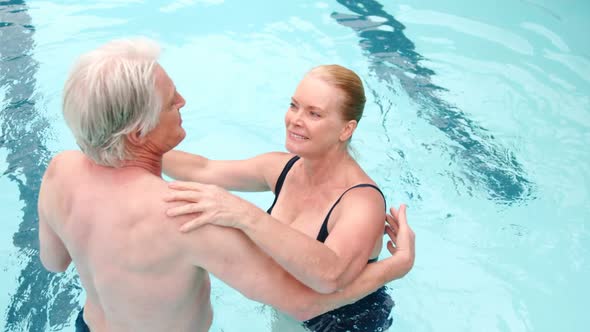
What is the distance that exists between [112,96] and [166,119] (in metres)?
0.26

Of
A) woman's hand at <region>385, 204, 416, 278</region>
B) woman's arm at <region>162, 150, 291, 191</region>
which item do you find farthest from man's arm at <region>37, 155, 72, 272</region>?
woman's hand at <region>385, 204, 416, 278</region>

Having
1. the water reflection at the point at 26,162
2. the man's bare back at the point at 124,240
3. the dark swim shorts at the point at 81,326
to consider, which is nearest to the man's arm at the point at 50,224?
the man's bare back at the point at 124,240

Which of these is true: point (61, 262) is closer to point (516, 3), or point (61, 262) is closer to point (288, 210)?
point (288, 210)

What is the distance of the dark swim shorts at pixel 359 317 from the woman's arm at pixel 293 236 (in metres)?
0.49

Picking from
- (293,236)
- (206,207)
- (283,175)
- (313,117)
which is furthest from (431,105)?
(206,207)

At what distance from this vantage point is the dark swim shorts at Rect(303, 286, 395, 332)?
9.86 feet

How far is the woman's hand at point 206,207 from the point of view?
210 centimetres

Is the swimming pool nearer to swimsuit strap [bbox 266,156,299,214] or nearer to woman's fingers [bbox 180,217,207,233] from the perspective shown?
swimsuit strap [bbox 266,156,299,214]

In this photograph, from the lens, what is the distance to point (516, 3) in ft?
26.3

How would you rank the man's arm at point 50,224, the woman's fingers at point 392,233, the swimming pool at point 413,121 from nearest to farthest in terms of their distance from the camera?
the man's arm at point 50,224
the woman's fingers at point 392,233
the swimming pool at point 413,121

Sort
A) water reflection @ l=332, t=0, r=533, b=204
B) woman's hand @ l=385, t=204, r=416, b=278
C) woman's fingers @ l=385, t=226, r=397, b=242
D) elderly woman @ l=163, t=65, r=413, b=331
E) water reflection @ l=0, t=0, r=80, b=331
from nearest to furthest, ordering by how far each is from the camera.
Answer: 1. elderly woman @ l=163, t=65, r=413, b=331
2. woman's hand @ l=385, t=204, r=416, b=278
3. woman's fingers @ l=385, t=226, r=397, b=242
4. water reflection @ l=0, t=0, r=80, b=331
5. water reflection @ l=332, t=0, r=533, b=204

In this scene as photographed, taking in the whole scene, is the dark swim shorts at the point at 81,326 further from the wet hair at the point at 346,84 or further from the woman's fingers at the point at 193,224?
the wet hair at the point at 346,84

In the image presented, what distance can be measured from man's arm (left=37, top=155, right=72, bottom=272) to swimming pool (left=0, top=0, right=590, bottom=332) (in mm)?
1061

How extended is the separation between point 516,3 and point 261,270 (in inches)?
275
